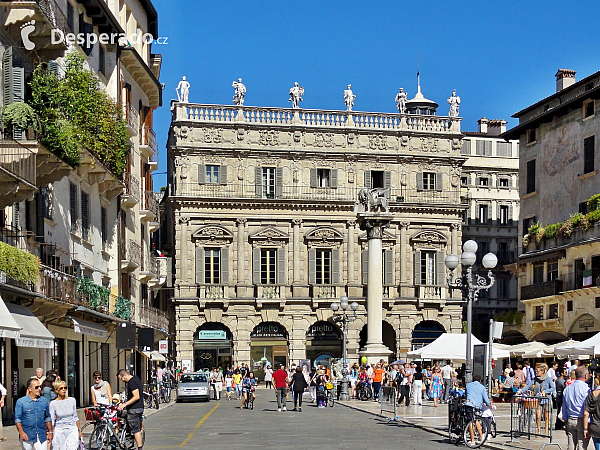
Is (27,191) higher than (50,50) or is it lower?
lower

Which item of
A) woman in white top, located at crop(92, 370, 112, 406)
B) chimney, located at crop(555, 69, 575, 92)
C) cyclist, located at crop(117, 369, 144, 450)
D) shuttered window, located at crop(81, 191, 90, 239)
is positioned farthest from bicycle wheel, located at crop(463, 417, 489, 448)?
chimney, located at crop(555, 69, 575, 92)

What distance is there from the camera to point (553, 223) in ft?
176

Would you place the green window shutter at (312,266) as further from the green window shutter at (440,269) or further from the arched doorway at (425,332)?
the green window shutter at (440,269)

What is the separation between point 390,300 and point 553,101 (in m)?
18.8

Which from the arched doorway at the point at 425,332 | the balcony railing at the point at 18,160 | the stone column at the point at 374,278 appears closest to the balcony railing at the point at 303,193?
the arched doorway at the point at 425,332

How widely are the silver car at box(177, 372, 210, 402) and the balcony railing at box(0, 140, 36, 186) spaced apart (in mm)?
24095

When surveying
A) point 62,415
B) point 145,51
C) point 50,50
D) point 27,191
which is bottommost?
point 62,415

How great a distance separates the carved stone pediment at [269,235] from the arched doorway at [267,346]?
5.41 m

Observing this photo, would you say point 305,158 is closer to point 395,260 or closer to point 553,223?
point 395,260

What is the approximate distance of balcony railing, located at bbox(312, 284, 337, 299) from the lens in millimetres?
67500

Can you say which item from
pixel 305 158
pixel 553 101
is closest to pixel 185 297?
pixel 305 158

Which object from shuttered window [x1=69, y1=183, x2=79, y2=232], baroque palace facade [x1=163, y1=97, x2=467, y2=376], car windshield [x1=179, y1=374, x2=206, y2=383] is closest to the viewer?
shuttered window [x1=69, y1=183, x2=79, y2=232]

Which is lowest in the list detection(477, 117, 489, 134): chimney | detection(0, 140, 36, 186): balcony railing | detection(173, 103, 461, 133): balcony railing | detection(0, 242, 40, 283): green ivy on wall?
detection(0, 242, 40, 283): green ivy on wall

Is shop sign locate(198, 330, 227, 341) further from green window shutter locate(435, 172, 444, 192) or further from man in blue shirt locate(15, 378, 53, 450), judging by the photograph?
man in blue shirt locate(15, 378, 53, 450)
